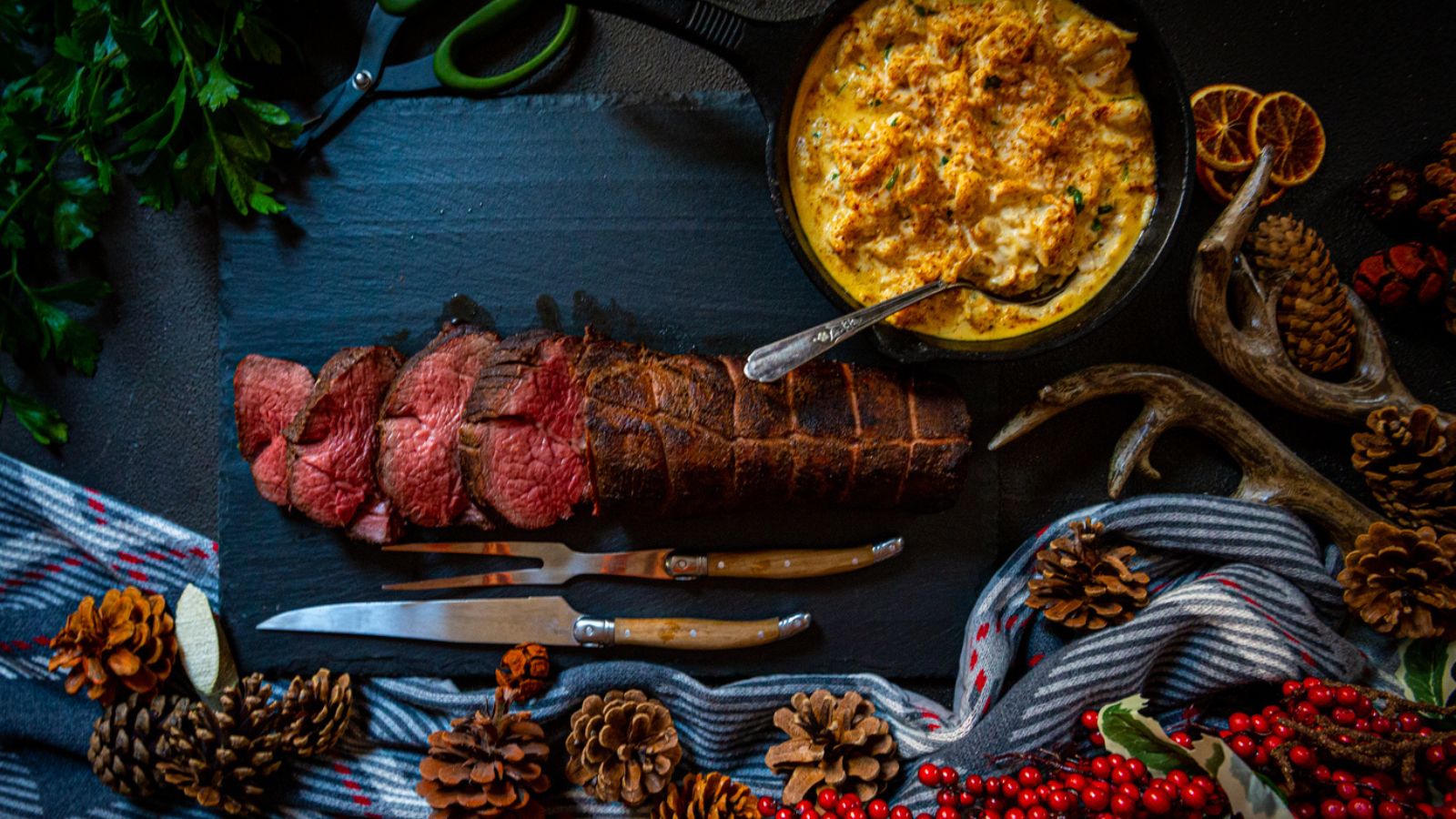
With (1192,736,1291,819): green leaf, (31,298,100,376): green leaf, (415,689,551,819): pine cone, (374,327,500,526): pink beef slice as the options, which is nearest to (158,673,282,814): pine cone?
(415,689,551,819): pine cone

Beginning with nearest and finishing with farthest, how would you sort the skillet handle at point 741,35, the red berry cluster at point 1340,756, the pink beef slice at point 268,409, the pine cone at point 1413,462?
the red berry cluster at point 1340,756 < the skillet handle at point 741,35 < the pine cone at point 1413,462 < the pink beef slice at point 268,409

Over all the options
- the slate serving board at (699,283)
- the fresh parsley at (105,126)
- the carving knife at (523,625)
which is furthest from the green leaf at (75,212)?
the carving knife at (523,625)

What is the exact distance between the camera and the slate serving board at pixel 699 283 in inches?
103

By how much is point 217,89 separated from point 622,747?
2109 millimetres

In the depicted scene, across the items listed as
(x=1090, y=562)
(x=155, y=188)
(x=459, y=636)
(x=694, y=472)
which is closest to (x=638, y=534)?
(x=694, y=472)

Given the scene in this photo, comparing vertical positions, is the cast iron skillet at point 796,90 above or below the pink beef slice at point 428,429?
above

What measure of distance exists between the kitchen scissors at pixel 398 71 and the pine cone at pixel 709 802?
209 centimetres

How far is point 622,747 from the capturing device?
2.42 metres

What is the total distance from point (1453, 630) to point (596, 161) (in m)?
2.66

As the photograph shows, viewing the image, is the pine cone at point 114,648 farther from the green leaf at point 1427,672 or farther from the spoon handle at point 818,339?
the green leaf at point 1427,672

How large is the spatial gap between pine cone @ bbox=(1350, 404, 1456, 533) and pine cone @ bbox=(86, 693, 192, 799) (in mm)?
3368

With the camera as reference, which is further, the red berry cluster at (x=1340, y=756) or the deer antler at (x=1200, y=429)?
the deer antler at (x=1200, y=429)

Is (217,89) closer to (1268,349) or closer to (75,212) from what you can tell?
(75,212)

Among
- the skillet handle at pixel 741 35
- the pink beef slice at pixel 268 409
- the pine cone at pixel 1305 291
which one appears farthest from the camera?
the pink beef slice at pixel 268 409
